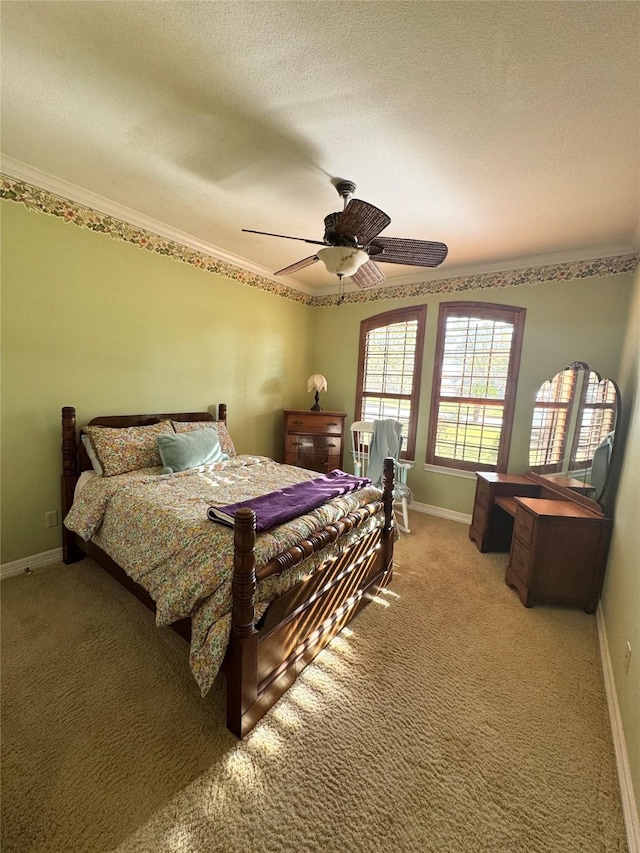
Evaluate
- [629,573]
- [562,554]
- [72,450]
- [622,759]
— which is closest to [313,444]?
[72,450]

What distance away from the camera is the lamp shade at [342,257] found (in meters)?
1.86

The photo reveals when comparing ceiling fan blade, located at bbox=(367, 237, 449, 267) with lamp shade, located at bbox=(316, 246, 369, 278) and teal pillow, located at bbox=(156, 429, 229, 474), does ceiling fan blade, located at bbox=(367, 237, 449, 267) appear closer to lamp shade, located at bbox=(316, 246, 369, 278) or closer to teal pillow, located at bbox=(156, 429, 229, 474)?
lamp shade, located at bbox=(316, 246, 369, 278)

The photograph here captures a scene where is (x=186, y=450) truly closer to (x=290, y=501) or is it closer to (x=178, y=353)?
(x=178, y=353)

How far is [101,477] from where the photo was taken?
7.89 ft

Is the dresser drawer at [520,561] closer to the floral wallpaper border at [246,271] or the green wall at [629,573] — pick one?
the green wall at [629,573]

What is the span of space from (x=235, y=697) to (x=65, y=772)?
2.06 feet

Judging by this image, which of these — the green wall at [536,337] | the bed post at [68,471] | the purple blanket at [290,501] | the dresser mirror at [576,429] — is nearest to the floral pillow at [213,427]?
the bed post at [68,471]

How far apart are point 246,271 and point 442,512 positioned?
3.43m

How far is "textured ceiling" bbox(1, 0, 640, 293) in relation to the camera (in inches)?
46.9

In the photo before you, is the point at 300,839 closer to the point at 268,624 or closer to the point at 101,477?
the point at 268,624

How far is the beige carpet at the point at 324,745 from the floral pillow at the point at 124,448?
917mm

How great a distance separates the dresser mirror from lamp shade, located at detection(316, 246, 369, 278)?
2.04 meters

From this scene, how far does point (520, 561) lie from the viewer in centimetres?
242

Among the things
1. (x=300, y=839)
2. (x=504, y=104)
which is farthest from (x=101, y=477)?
(x=504, y=104)
